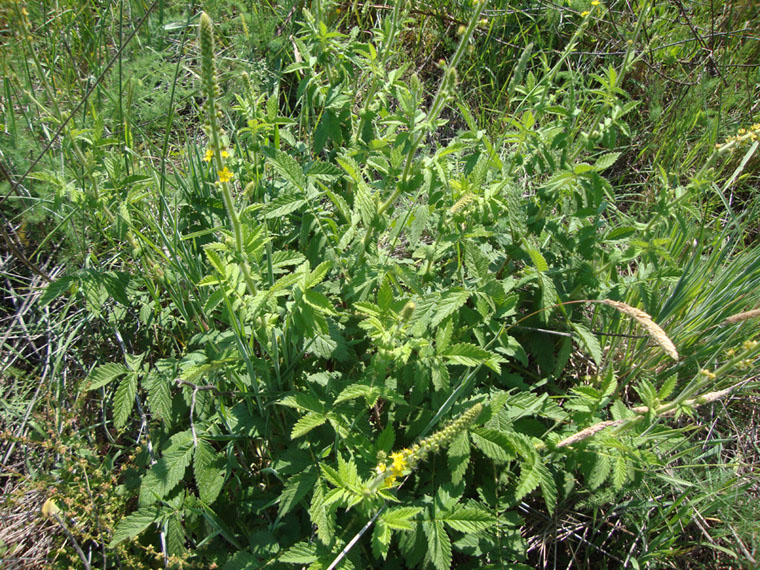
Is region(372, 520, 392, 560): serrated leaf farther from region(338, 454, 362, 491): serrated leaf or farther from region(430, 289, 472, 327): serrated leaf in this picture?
region(430, 289, 472, 327): serrated leaf

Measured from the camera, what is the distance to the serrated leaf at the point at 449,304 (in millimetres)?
1946

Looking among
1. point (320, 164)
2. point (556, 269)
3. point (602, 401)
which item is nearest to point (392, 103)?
point (320, 164)

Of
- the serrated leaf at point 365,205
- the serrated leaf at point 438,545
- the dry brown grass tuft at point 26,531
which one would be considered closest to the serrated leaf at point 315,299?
the serrated leaf at point 365,205

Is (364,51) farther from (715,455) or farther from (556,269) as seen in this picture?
(715,455)

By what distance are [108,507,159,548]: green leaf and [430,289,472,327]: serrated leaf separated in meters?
1.23

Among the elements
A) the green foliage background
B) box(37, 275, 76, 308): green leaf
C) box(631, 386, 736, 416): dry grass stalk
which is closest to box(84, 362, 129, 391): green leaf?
the green foliage background

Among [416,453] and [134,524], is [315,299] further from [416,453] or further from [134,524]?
[134,524]

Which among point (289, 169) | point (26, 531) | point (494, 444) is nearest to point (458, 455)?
point (494, 444)

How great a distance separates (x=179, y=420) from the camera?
2.18m

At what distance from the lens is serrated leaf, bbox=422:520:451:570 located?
5.56 ft

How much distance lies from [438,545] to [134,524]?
1085mm

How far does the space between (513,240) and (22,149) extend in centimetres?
238

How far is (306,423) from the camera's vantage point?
1.79 metres

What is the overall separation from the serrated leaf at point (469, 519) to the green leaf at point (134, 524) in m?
1.05
